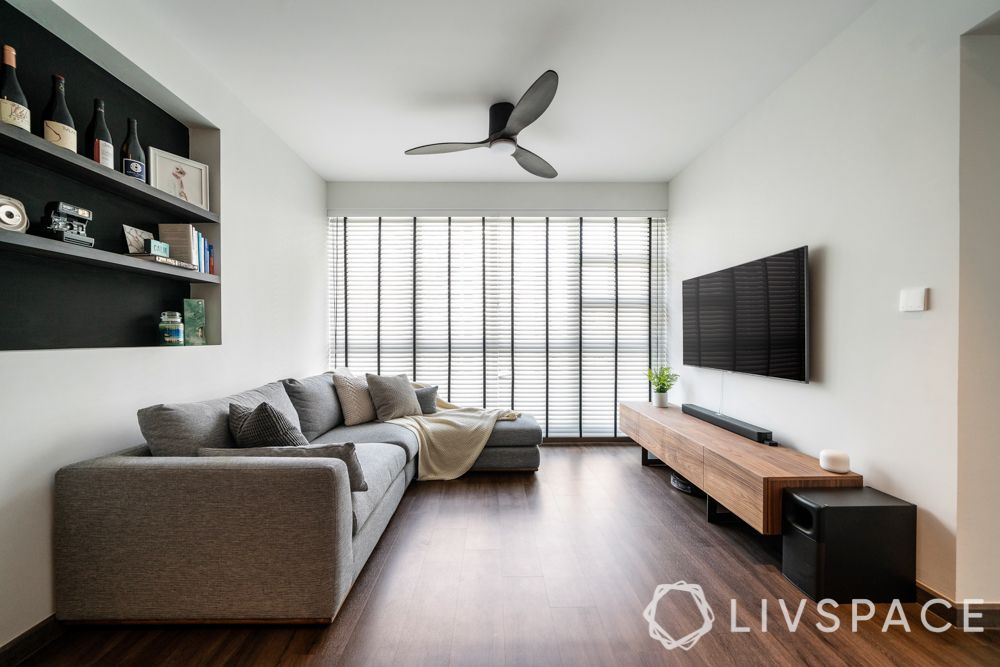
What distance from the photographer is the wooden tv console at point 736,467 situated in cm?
214

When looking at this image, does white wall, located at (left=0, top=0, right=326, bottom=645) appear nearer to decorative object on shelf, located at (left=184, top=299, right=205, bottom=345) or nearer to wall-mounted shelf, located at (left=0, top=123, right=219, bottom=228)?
decorative object on shelf, located at (left=184, top=299, right=205, bottom=345)

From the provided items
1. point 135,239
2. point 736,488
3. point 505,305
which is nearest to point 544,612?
point 736,488

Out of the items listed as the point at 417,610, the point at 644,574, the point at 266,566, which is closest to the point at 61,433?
the point at 266,566

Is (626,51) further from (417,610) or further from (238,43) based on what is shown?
(417,610)

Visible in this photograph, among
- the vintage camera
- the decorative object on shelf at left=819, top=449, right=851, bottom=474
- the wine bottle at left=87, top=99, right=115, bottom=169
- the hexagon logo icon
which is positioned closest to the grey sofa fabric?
the hexagon logo icon

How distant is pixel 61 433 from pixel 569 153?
3.77 meters

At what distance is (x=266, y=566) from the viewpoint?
1751 millimetres

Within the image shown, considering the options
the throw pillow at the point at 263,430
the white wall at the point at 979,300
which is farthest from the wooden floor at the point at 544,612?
the throw pillow at the point at 263,430

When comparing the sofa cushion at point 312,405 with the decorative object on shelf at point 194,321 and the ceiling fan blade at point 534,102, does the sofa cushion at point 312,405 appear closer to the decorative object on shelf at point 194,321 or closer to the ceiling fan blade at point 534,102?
the decorative object on shelf at point 194,321

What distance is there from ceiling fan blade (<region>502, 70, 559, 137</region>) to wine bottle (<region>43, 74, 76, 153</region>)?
2.02m

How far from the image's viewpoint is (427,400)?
413 cm

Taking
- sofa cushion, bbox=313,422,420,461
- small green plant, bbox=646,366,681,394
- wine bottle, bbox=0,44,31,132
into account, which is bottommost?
sofa cushion, bbox=313,422,420,461

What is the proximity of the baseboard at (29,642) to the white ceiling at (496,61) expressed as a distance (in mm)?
2739

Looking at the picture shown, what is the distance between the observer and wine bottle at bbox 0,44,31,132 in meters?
1.55
